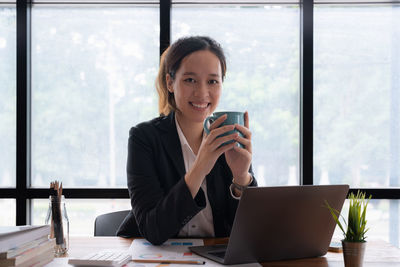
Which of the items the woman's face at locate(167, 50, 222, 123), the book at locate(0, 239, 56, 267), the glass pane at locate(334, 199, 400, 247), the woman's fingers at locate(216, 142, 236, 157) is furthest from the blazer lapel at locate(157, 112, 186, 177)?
the glass pane at locate(334, 199, 400, 247)

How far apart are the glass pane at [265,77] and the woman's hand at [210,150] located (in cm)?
193

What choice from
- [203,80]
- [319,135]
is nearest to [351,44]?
[319,135]

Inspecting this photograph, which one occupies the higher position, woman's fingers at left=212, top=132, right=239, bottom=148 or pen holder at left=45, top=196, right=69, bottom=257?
woman's fingers at left=212, top=132, right=239, bottom=148

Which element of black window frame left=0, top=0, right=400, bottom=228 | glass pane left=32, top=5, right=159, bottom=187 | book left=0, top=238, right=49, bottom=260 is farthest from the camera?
glass pane left=32, top=5, right=159, bottom=187

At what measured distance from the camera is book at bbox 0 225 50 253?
36.5 inches

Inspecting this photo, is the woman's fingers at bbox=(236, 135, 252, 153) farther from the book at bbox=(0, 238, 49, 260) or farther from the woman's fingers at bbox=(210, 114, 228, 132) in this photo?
the book at bbox=(0, 238, 49, 260)

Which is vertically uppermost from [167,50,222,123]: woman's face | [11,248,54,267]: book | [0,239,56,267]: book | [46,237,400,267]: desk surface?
[167,50,222,123]: woman's face

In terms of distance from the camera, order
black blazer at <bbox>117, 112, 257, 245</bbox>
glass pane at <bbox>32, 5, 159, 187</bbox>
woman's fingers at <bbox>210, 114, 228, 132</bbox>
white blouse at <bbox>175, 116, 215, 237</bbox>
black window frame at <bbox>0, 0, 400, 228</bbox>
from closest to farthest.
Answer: woman's fingers at <bbox>210, 114, 228, 132</bbox>
black blazer at <bbox>117, 112, 257, 245</bbox>
white blouse at <bbox>175, 116, 215, 237</bbox>
black window frame at <bbox>0, 0, 400, 228</bbox>
glass pane at <bbox>32, 5, 159, 187</bbox>

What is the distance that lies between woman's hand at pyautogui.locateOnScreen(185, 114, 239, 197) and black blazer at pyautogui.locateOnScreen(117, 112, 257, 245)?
4cm

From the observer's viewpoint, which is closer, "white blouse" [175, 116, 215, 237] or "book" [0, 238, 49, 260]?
"book" [0, 238, 49, 260]

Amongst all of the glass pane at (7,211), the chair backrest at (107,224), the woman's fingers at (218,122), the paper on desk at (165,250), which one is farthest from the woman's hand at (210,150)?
the glass pane at (7,211)

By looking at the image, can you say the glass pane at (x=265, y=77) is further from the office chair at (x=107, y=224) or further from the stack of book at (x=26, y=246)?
the stack of book at (x=26, y=246)

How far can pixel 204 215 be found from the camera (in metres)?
1.59

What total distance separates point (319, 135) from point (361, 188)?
0.53 metres
